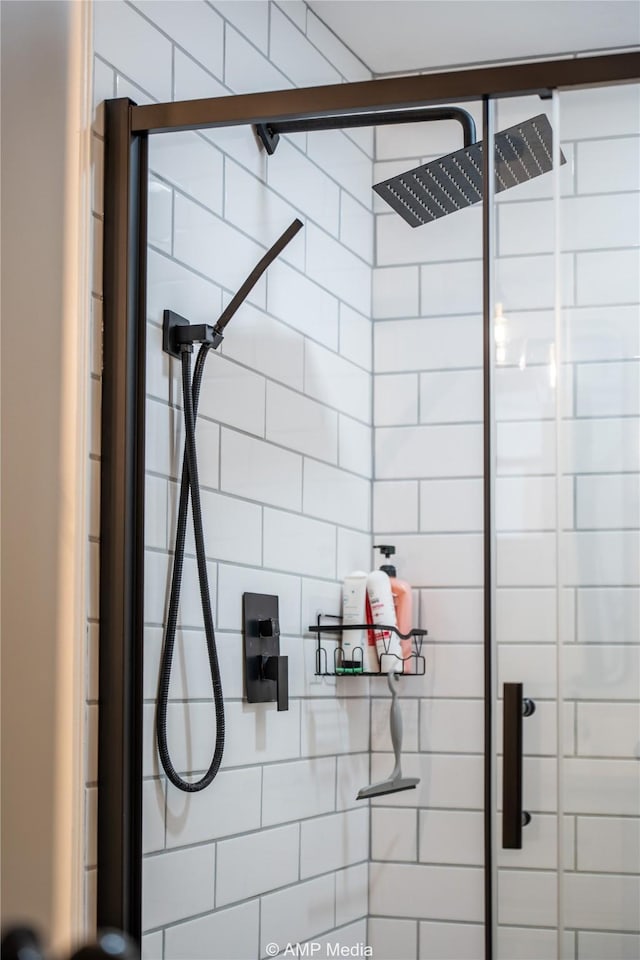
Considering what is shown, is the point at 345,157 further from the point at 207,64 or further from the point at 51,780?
the point at 51,780

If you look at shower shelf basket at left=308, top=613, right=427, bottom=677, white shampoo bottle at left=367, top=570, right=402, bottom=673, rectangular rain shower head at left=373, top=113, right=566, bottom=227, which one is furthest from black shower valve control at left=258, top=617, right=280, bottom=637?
rectangular rain shower head at left=373, top=113, right=566, bottom=227

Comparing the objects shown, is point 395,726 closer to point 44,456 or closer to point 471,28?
point 44,456

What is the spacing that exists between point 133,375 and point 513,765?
2.32 feet

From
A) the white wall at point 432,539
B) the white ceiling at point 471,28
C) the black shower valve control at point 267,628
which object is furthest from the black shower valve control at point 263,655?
the white ceiling at point 471,28

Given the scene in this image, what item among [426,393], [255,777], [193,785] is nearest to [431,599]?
[426,393]

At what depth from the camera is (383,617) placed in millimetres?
2131

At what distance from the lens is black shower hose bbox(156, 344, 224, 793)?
5.15 ft

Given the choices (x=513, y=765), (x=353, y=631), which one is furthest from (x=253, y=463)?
(x=513, y=765)

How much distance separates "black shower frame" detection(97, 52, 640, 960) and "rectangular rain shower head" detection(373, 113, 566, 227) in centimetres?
4

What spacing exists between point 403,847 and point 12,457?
3.90 ft

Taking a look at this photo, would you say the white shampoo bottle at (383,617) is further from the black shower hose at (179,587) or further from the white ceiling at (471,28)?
the white ceiling at (471,28)

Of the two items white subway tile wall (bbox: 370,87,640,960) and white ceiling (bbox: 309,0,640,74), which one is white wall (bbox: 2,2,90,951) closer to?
white subway tile wall (bbox: 370,87,640,960)

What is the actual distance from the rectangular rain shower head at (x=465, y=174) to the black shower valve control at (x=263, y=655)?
701mm

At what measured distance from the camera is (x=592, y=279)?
4.91 ft
